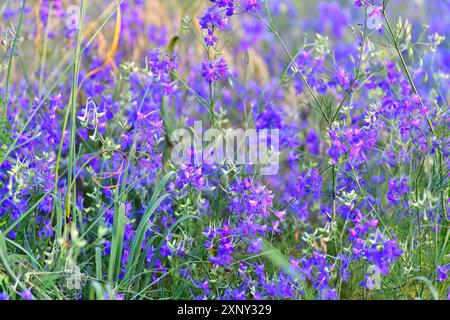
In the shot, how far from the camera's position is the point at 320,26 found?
5.52 m

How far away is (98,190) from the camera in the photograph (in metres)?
2.67

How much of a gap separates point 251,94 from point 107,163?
1.59 m

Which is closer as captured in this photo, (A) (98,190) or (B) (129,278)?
(B) (129,278)

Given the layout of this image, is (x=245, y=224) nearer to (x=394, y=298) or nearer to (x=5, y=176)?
(x=394, y=298)

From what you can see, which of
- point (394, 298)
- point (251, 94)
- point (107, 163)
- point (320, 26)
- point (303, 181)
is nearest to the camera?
point (394, 298)

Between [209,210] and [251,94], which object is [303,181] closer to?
[209,210]
